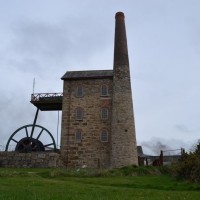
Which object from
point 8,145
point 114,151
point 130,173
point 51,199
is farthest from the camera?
point 8,145

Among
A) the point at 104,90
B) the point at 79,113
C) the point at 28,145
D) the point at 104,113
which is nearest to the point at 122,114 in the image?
the point at 104,113

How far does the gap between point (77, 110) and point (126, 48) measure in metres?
7.11

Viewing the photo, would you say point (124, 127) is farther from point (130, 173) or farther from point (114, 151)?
point (130, 173)

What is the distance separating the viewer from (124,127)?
1129 inches

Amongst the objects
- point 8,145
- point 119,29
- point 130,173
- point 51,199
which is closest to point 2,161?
point 8,145

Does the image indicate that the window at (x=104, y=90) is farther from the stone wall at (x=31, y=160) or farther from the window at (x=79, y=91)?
the stone wall at (x=31, y=160)

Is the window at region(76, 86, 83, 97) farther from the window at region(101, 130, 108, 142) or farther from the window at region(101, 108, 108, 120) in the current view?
the window at region(101, 130, 108, 142)

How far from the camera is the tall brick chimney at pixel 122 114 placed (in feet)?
92.8

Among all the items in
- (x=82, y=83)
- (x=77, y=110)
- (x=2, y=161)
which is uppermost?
(x=82, y=83)

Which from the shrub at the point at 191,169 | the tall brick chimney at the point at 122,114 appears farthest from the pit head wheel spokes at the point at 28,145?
the shrub at the point at 191,169

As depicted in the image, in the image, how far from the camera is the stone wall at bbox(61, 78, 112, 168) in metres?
30.3

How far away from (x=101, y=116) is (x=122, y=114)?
2.82 meters

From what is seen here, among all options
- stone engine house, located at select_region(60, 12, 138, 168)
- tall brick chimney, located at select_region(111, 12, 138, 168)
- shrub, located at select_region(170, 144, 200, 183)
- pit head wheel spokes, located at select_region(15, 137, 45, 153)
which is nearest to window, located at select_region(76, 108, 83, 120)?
stone engine house, located at select_region(60, 12, 138, 168)

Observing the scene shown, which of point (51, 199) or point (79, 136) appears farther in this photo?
point (79, 136)
